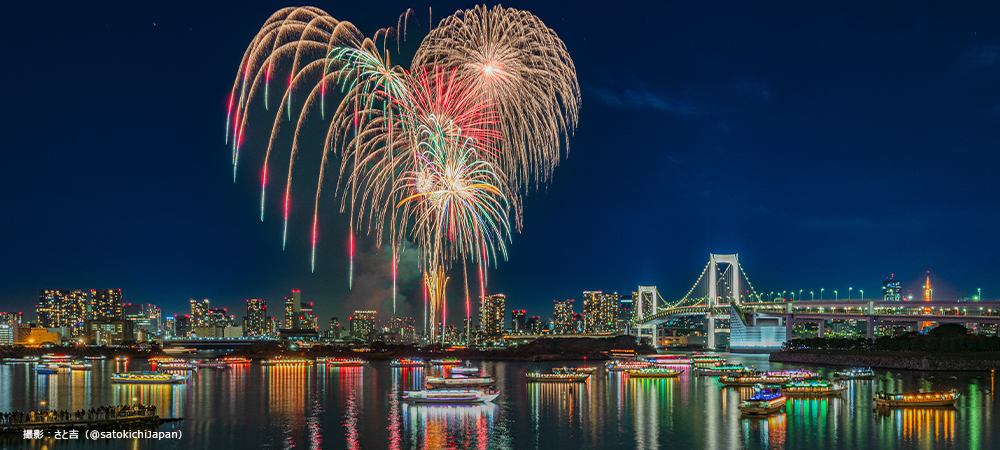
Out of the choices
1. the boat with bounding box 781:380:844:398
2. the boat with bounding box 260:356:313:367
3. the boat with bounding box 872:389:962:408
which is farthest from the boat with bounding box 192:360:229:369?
the boat with bounding box 872:389:962:408

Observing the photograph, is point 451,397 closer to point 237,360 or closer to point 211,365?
point 211,365

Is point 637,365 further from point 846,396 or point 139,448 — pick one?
point 139,448

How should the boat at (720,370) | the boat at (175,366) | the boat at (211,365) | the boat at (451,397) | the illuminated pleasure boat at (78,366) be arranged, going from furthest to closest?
the boat at (211,365) < the illuminated pleasure boat at (78,366) < the boat at (175,366) < the boat at (720,370) < the boat at (451,397)

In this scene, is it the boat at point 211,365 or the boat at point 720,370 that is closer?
the boat at point 720,370

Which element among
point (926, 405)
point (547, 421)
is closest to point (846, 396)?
point (926, 405)

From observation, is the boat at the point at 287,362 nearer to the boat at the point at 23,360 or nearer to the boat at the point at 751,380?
the boat at the point at 23,360

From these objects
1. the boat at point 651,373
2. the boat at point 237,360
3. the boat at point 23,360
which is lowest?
the boat at point 23,360

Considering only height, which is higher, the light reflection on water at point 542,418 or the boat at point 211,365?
the light reflection on water at point 542,418

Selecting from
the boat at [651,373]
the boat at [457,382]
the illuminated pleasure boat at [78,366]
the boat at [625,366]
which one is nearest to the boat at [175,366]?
the illuminated pleasure boat at [78,366]
